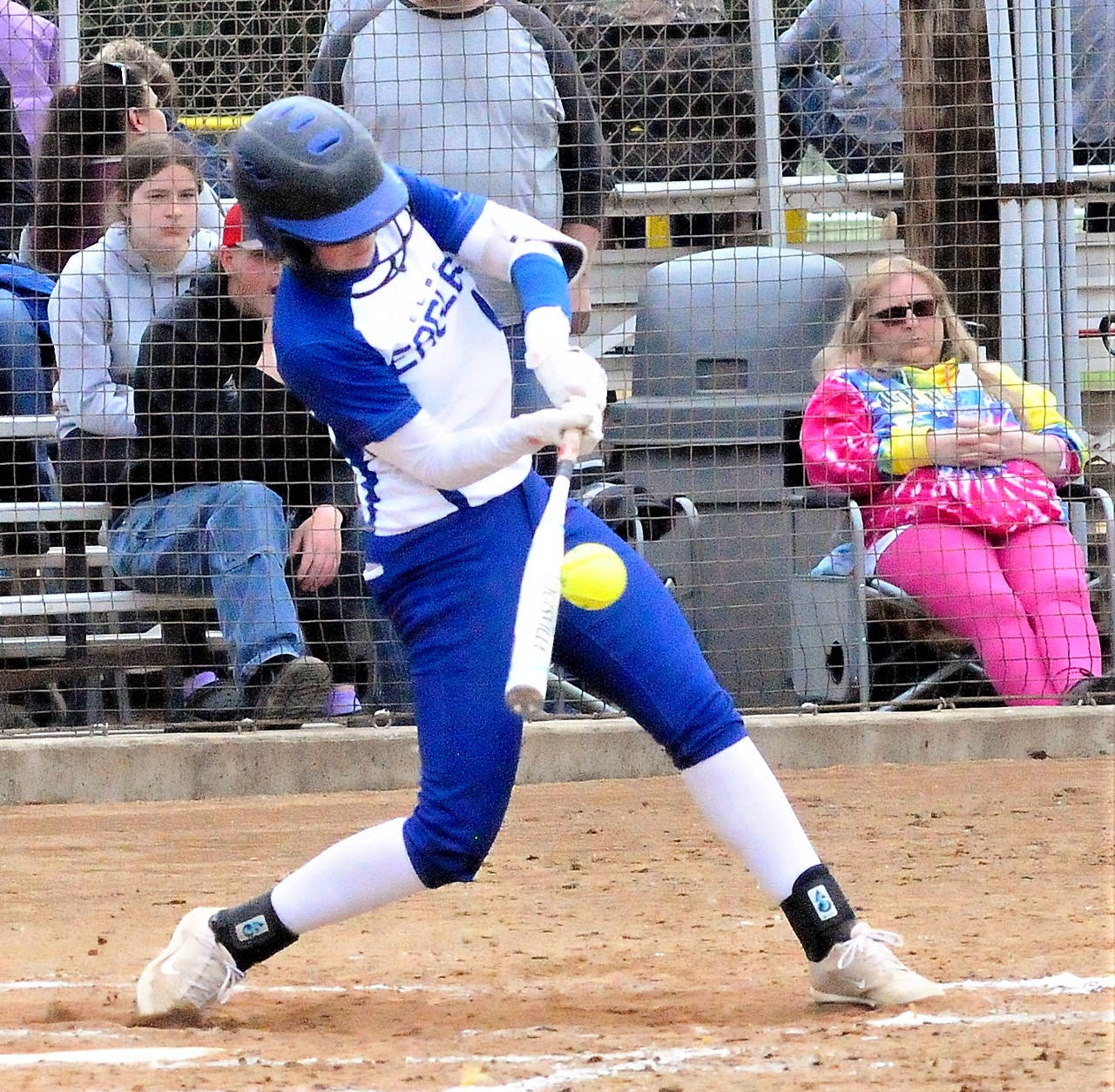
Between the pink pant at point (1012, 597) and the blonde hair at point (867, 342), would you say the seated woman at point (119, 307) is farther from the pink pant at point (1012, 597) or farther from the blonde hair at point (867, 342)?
the pink pant at point (1012, 597)

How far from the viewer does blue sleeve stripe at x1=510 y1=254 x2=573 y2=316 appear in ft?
11.4

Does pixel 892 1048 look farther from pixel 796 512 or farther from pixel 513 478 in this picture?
pixel 796 512

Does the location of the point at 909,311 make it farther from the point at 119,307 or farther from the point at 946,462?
the point at 119,307

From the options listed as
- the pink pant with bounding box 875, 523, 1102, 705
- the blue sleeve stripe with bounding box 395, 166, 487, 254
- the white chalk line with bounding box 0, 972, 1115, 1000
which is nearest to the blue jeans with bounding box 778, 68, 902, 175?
the pink pant with bounding box 875, 523, 1102, 705

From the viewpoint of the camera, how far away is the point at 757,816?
3.44m

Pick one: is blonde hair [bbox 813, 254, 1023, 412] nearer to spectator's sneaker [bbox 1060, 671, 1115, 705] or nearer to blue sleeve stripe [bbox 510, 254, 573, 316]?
spectator's sneaker [bbox 1060, 671, 1115, 705]

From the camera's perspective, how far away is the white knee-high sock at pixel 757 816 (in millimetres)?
3432

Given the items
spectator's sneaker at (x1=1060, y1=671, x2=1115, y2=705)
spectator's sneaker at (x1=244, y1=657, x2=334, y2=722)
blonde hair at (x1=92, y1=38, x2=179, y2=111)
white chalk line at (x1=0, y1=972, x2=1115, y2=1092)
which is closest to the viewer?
white chalk line at (x1=0, y1=972, x2=1115, y2=1092)

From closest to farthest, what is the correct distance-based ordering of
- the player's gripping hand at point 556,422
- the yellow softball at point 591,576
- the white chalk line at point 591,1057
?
1. the white chalk line at point 591,1057
2. the player's gripping hand at point 556,422
3. the yellow softball at point 591,576

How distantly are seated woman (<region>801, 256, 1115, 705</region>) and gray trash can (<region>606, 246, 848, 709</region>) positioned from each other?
23 centimetres

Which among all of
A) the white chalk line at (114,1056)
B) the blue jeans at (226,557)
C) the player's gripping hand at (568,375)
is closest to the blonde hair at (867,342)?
the blue jeans at (226,557)

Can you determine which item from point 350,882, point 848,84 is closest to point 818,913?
point 350,882

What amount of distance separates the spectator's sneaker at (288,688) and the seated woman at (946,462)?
1.75m

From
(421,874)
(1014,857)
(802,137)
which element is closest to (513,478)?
→ (421,874)
